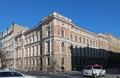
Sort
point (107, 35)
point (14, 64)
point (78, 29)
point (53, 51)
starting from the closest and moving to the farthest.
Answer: point (53, 51) < point (78, 29) < point (14, 64) < point (107, 35)

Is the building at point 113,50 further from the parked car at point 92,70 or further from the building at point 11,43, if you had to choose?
the parked car at point 92,70

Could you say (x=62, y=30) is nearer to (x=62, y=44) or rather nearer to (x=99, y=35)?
(x=62, y=44)

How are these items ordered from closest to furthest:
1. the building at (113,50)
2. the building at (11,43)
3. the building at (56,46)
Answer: the building at (56,46) → the building at (11,43) → the building at (113,50)

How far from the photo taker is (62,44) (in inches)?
2606

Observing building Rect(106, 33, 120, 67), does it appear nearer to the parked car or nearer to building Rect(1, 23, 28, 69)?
building Rect(1, 23, 28, 69)

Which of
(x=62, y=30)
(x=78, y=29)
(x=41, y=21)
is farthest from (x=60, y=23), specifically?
(x=78, y=29)

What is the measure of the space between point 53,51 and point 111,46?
61.5 meters

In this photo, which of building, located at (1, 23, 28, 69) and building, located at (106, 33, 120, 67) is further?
building, located at (106, 33, 120, 67)

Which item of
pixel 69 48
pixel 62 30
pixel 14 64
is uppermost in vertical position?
pixel 62 30

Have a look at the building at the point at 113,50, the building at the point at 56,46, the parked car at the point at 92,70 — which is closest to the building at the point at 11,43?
the building at the point at 56,46

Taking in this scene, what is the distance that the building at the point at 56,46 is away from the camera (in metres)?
63.6

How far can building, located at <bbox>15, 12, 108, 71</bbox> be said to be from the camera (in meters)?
63.6

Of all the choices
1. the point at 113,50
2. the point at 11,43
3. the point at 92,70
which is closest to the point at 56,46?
the point at 92,70

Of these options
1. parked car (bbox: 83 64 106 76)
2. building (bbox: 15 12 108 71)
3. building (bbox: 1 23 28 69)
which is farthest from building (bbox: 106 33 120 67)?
parked car (bbox: 83 64 106 76)
